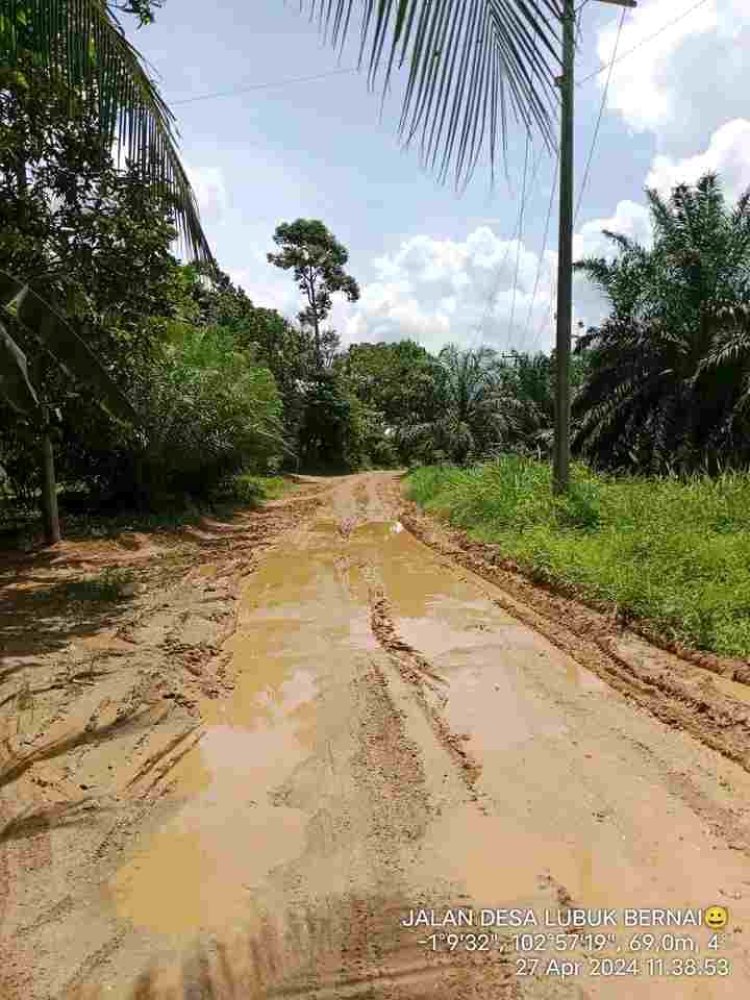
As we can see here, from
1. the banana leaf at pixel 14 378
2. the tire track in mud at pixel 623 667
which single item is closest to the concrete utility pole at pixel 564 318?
the tire track in mud at pixel 623 667

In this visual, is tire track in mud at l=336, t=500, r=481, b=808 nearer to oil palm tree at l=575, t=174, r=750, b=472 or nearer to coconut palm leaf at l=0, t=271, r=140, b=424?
coconut palm leaf at l=0, t=271, r=140, b=424

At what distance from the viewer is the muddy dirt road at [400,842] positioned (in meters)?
2.38

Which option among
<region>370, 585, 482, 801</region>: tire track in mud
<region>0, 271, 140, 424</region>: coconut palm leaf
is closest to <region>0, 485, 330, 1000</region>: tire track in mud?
<region>370, 585, 482, 801</region>: tire track in mud

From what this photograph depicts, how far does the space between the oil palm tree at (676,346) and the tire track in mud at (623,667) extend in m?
9.16

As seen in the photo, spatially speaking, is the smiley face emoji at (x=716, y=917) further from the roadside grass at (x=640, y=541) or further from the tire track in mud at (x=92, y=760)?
the roadside grass at (x=640, y=541)

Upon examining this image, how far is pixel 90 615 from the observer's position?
717 centimetres

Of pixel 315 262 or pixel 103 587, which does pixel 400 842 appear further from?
pixel 315 262

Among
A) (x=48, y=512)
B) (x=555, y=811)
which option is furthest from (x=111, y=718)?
(x=48, y=512)

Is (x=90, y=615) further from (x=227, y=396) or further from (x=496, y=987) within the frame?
(x=227, y=396)

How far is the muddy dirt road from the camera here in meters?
2.38

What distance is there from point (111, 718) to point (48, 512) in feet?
24.9

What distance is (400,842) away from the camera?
3123mm

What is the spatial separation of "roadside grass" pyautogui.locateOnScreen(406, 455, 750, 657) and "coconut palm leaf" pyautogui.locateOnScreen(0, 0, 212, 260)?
4.77 metres

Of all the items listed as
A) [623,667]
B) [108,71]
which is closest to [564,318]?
[623,667]
